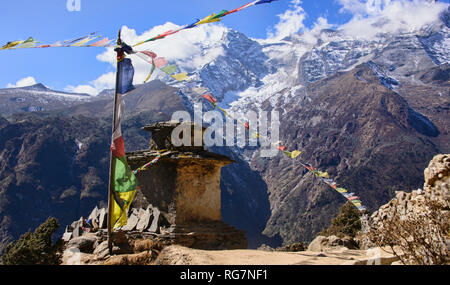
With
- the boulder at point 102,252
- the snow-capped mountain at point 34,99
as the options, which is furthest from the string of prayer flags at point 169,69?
the snow-capped mountain at point 34,99

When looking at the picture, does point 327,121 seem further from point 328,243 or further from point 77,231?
point 77,231

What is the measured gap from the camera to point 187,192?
1102cm

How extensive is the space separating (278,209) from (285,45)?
10835cm

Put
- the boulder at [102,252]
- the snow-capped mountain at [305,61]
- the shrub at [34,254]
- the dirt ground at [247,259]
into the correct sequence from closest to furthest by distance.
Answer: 1. the dirt ground at [247,259]
2. the boulder at [102,252]
3. the shrub at [34,254]
4. the snow-capped mountain at [305,61]

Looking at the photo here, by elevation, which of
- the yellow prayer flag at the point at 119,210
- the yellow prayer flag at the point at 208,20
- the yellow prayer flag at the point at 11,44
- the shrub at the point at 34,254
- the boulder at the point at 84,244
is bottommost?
the shrub at the point at 34,254

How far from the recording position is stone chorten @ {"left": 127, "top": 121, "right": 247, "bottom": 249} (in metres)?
10.5

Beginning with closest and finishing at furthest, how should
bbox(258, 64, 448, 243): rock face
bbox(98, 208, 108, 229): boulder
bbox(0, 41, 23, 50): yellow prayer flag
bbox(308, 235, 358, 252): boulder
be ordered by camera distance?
1. bbox(0, 41, 23, 50): yellow prayer flag
2. bbox(98, 208, 108, 229): boulder
3. bbox(308, 235, 358, 252): boulder
4. bbox(258, 64, 448, 243): rock face

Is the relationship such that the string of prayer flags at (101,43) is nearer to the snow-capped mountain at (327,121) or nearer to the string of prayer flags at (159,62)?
the string of prayer flags at (159,62)

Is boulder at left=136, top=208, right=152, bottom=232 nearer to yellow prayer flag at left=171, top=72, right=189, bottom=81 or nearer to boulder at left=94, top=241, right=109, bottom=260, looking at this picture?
boulder at left=94, top=241, right=109, bottom=260

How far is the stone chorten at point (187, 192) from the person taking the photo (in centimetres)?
1053

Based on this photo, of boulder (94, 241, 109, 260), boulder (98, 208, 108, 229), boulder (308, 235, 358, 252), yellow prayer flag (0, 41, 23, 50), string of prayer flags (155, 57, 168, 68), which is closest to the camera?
yellow prayer flag (0, 41, 23, 50)

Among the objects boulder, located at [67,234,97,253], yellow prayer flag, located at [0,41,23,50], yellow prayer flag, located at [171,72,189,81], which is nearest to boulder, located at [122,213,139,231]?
boulder, located at [67,234,97,253]

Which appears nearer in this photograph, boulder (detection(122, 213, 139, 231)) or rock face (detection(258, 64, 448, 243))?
→ boulder (detection(122, 213, 139, 231))

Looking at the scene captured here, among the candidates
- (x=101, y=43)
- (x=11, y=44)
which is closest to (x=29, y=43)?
(x=11, y=44)
